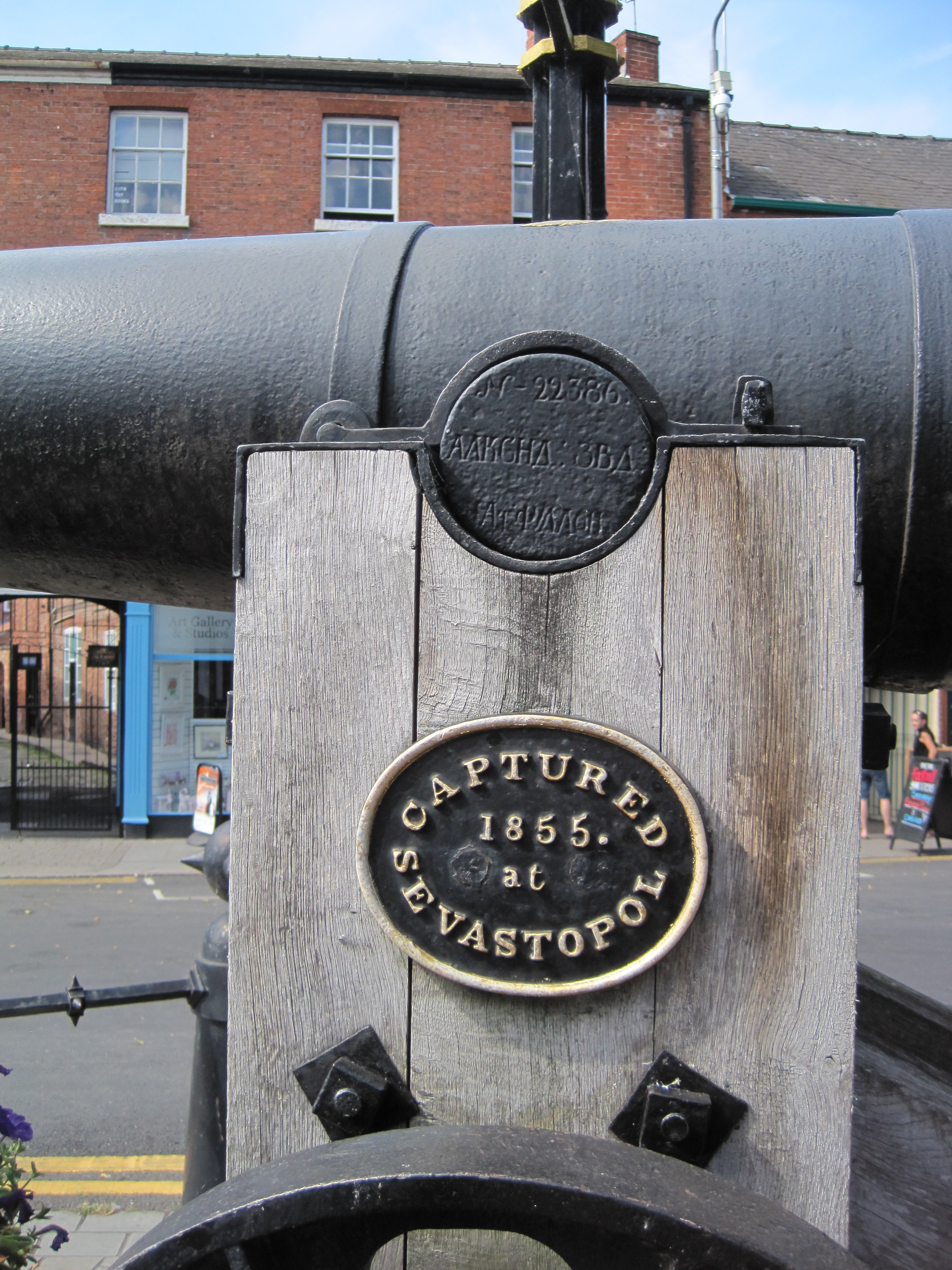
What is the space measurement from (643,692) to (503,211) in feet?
A: 39.1

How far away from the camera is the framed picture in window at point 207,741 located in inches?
459

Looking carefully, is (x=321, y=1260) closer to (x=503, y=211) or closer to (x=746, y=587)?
(x=746, y=587)

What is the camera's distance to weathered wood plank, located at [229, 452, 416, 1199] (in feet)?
3.71

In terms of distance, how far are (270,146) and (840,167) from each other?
25.2 feet

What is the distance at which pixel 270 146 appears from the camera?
11828 millimetres

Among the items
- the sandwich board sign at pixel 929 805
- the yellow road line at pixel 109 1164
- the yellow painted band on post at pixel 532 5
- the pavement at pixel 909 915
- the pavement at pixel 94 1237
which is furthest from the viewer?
the sandwich board sign at pixel 929 805

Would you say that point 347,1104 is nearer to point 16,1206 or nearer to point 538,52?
point 16,1206

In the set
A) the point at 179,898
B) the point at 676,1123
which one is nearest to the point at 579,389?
the point at 676,1123

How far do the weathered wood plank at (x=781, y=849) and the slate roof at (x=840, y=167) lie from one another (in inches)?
496

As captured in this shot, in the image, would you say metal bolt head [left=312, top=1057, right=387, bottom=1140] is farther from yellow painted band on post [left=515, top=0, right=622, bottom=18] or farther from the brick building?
the brick building

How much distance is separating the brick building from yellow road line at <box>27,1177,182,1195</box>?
1002 centimetres

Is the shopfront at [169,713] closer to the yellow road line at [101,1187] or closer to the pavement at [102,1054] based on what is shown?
the pavement at [102,1054]

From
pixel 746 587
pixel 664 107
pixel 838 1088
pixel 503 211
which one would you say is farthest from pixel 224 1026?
pixel 664 107

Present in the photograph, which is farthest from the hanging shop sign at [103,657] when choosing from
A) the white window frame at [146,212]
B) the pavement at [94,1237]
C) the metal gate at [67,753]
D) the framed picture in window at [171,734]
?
the pavement at [94,1237]
